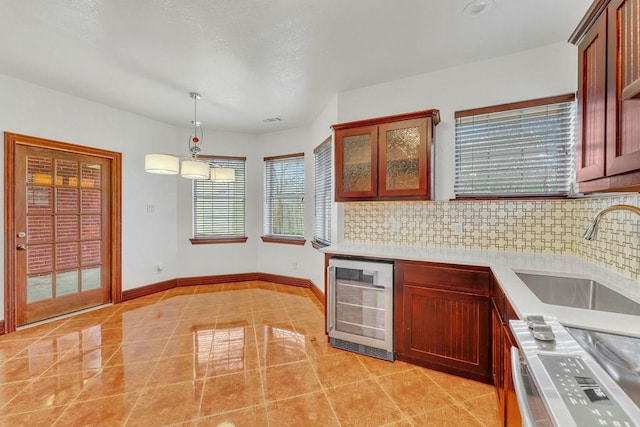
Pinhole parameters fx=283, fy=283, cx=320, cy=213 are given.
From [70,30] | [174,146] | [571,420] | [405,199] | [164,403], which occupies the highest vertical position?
[70,30]

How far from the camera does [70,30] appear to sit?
2094 millimetres

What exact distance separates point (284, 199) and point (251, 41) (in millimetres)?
2742

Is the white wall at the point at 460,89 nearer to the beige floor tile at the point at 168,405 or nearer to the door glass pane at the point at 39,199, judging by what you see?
the beige floor tile at the point at 168,405

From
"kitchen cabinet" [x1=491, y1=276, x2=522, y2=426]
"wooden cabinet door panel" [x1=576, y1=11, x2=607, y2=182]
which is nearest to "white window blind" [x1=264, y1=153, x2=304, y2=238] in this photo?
"kitchen cabinet" [x1=491, y1=276, x2=522, y2=426]

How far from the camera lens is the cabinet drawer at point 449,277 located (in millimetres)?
2020

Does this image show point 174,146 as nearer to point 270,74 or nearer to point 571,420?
point 270,74

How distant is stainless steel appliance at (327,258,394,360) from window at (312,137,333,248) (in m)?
1.11

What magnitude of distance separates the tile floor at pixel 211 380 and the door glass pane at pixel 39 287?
12.6 inches

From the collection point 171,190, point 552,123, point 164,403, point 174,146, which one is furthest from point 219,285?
point 552,123

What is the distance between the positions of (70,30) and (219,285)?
3.59 metres

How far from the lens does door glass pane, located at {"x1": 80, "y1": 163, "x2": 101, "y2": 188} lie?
350cm

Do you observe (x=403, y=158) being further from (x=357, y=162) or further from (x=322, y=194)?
(x=322, y=194)

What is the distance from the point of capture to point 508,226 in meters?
2.46

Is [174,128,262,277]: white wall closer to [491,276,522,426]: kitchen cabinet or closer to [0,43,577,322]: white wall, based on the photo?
[0,43,577,322]: white wall
